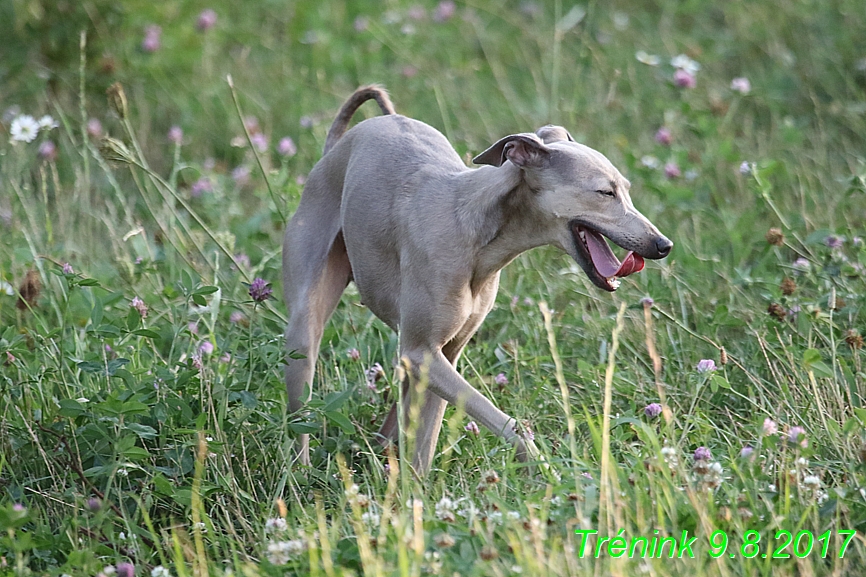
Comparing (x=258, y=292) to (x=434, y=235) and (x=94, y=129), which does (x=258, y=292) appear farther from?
(x=94, y=129)

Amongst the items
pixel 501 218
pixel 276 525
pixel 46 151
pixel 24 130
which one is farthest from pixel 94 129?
pixel 276 525

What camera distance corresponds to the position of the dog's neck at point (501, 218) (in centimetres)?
341

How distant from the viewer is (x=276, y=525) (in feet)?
10.5

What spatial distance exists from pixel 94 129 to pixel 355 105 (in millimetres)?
2603

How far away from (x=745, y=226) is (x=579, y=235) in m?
2.03

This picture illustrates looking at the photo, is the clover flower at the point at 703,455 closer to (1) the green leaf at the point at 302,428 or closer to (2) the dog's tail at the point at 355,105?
(1) the green leaf at the point at 302,428

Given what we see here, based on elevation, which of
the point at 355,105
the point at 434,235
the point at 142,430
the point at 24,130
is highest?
the point at 355,105

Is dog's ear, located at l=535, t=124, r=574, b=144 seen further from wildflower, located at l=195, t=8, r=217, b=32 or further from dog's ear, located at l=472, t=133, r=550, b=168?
wildflower, located at l=195, t=8, r=217, b=32

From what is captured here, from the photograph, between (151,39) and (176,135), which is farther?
(151,39)

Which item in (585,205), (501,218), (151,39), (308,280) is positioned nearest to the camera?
(585,205)

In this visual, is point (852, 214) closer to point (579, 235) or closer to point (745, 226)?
point (745, 226)

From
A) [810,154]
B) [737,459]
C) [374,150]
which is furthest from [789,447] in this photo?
[810,154]

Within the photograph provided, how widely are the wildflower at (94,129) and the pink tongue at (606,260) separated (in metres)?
3.88

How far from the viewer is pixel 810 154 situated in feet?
19.3
